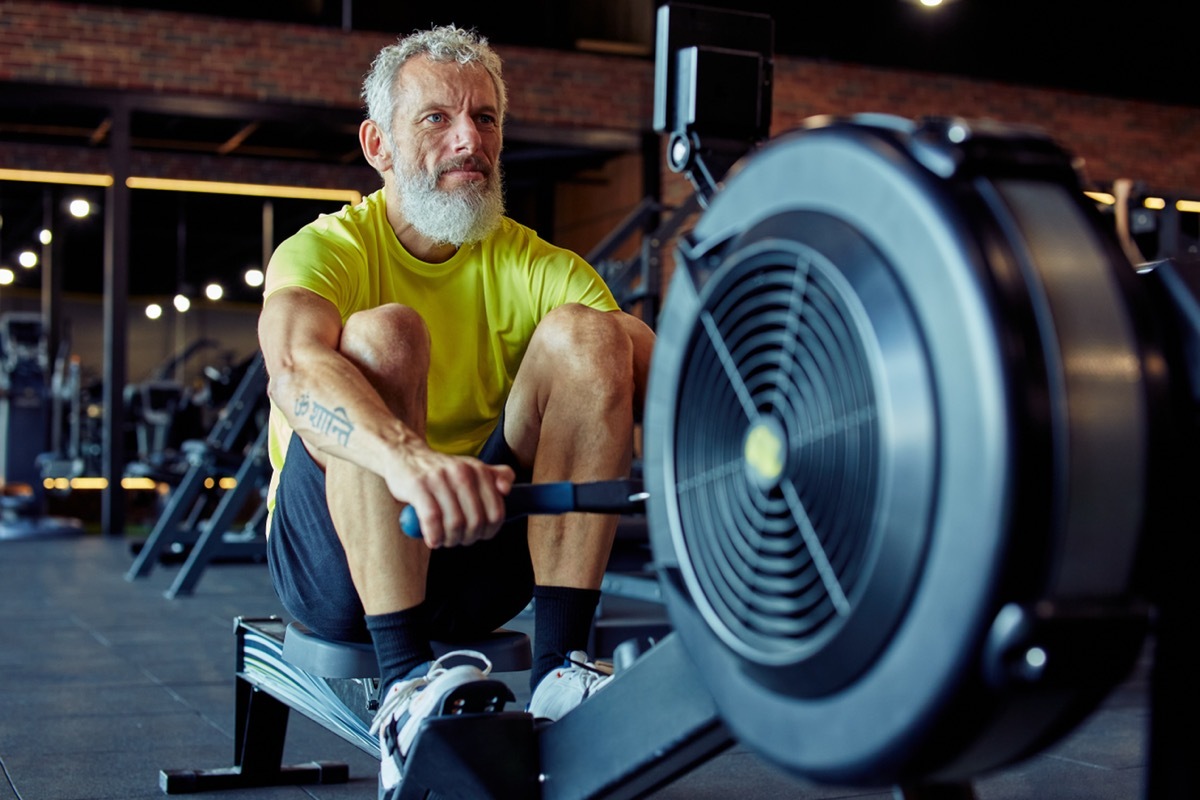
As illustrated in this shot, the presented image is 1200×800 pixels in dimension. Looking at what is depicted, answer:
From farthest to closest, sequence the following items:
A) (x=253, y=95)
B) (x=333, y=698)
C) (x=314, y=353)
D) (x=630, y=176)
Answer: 1. (x=630, y=176)
2. (x=253, y=95)
3. (x=333, y=698)
4. (x=314, y=353)

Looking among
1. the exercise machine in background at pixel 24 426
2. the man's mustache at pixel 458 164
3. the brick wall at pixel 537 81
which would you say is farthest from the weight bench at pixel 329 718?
the brick wall at pixel 537 81

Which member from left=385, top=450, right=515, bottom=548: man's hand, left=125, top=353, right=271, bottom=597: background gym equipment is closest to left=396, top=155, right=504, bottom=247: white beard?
left=385, top=450, right=515, bottom=548: man's hand

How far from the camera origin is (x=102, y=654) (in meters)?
3.19

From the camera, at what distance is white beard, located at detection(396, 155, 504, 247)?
5.67ft

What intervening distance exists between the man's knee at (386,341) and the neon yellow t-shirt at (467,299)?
26 cm

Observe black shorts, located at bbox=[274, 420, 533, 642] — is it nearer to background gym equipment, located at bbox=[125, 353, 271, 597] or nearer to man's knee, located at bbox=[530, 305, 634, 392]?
man's knee, located at bbox=[530, 305, 634, 392]

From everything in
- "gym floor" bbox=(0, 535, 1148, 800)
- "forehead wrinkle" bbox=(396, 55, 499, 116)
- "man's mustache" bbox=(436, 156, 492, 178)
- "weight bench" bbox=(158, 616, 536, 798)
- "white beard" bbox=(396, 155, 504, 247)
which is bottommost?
"gym floor" bbox=(0, 535, 1148, 800)

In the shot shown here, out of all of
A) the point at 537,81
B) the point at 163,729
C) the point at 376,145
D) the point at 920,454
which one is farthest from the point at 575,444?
the point at 537,81

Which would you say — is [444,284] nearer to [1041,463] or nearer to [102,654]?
[1041,463]

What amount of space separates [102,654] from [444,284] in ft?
6.21

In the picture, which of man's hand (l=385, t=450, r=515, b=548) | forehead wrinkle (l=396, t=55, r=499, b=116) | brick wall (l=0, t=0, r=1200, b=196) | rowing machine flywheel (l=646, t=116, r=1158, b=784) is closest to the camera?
rowing machine flywheel (l=646, t=116, r=1158, b=784)

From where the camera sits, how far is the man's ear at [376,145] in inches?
71.6

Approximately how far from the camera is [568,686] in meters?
1.41

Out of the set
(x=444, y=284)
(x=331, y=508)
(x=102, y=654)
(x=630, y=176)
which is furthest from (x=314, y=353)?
(x=630, y=176)
